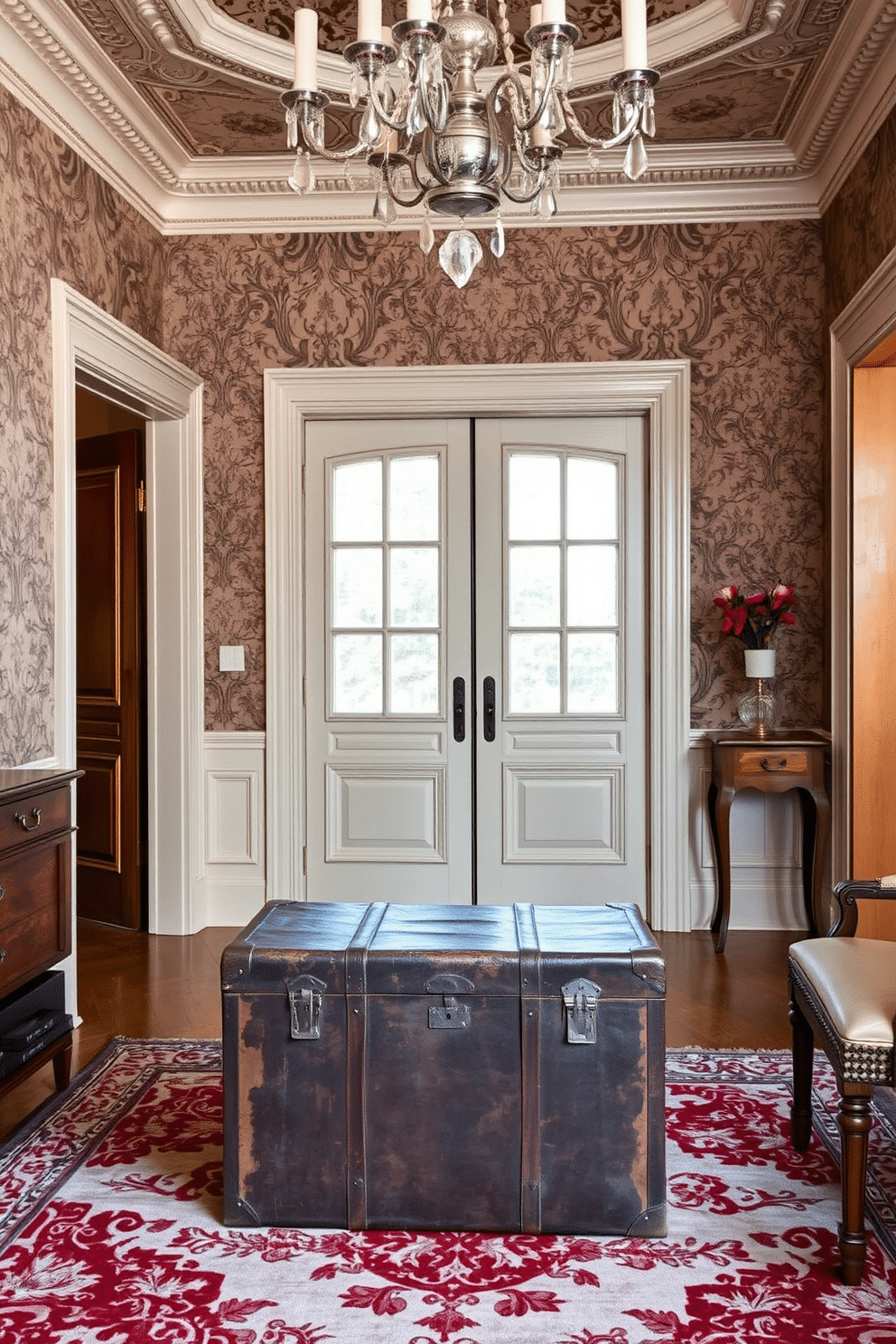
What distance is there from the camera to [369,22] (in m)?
2.23

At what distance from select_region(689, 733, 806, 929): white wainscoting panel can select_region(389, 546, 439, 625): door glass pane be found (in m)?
1.36

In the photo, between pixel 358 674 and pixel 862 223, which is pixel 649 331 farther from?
pixel 358 674

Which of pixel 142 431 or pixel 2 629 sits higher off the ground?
pixel 142 431

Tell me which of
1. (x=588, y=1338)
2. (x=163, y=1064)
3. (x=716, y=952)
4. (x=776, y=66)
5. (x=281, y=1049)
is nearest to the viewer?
(x=588, y=1338)

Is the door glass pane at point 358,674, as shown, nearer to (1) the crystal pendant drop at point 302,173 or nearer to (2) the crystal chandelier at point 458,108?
(2) the crystal chandelier at point 458,108

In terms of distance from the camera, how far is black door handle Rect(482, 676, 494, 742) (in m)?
5.21

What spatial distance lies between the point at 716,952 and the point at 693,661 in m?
1.28

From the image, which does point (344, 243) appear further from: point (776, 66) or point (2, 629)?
point (2, 629)

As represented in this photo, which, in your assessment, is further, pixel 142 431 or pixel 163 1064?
pixel 142 431

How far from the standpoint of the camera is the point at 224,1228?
8.05ft

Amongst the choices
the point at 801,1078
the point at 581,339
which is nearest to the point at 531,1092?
the point at 801,1078

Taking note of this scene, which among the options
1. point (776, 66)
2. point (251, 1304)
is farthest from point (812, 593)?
point (251, 1304)

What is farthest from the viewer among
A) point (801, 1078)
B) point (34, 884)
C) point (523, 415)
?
point (523, 415)

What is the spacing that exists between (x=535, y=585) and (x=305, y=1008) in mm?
3099
